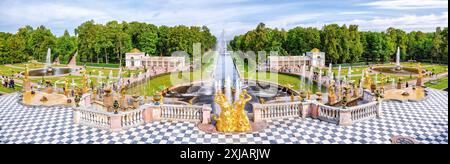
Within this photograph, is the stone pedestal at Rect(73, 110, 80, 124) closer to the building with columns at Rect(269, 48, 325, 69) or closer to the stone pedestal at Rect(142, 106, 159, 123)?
the stone pedestal at Rect(142, 106, 159, 123)

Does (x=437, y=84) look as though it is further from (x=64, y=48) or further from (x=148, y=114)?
(x=64, y=48)

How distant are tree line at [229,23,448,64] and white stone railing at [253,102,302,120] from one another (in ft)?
116

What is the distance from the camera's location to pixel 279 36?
182 feet

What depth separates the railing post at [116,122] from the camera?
11867mm

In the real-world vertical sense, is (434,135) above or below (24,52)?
below

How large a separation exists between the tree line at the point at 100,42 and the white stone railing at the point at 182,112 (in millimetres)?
40204

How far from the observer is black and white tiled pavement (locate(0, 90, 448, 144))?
1093 cm

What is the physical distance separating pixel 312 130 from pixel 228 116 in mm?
3095

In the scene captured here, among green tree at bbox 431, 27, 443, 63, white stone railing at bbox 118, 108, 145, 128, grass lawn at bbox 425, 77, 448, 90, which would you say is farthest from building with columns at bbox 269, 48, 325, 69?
white stone railing at bbox 118, 108, 145, 128

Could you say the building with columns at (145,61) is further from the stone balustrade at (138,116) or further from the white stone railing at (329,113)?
the white stone railing at (329,113)

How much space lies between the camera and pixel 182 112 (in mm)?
13047

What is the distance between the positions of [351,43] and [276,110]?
3975cm
